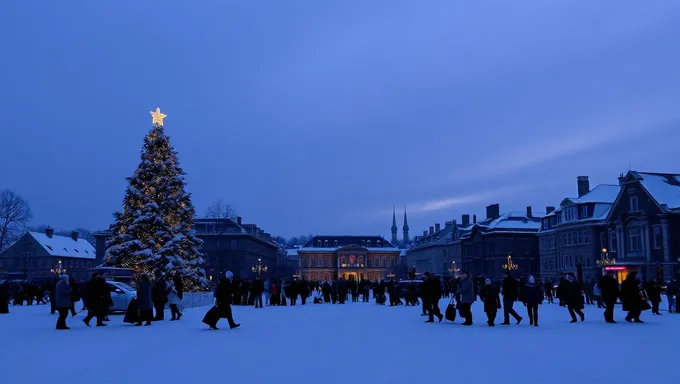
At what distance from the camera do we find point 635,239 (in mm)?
63312

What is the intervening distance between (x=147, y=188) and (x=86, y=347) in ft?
79.1

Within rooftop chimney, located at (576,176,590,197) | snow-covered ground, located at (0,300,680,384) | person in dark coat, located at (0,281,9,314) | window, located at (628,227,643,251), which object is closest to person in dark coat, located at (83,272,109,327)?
snow-covered ground, located at (0,300,680,384)

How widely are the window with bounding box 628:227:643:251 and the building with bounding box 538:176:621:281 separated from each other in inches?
175

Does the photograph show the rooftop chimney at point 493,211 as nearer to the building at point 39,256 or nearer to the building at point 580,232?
the building at point 580,232

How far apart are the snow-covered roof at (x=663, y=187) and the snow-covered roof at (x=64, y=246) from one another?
294ft

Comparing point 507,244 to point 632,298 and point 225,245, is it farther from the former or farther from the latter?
point 632,298

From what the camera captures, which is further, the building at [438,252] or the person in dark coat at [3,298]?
the building at [438,252]

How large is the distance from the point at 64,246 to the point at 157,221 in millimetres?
90443

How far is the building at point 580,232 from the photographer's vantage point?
73.2 m

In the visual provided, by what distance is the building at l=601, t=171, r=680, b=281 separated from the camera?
191 feet

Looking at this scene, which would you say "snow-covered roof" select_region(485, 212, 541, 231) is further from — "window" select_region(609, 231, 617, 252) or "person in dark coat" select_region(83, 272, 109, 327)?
"person in dark coat" select_region(83, 272, 109, 327)

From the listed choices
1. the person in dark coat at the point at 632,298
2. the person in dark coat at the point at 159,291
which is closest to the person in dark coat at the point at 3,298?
the person in dark coat at the point at 159,291

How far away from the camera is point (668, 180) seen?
62938 millimetres

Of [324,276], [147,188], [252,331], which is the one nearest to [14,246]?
[324,276]
